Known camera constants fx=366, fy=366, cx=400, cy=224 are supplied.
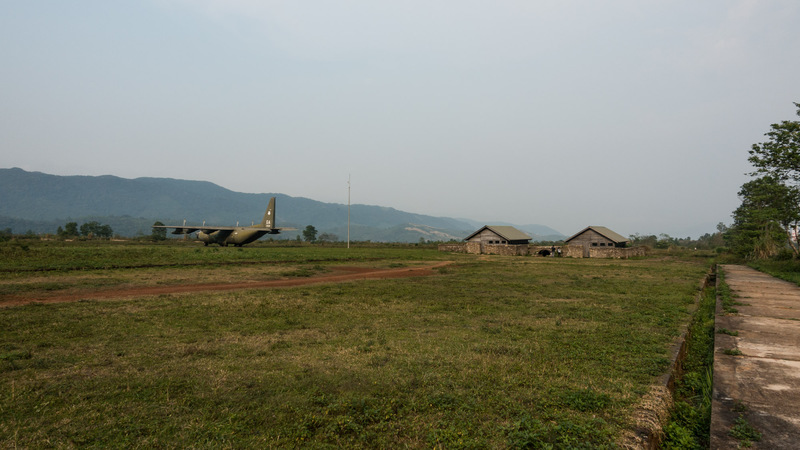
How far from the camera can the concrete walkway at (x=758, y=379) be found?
14.0 feet

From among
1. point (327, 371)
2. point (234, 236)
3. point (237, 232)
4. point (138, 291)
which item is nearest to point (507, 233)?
point (237, 232)

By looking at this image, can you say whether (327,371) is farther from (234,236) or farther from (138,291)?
(234,236)

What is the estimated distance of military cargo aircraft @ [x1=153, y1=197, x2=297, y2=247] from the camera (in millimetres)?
48312

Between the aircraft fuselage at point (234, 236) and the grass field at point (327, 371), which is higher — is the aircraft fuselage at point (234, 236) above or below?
above

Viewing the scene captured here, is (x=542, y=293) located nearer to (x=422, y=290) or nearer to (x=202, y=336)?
(x=422, y=290)

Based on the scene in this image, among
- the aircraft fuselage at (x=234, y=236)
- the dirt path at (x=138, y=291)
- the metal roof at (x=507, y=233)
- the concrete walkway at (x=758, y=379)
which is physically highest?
the metal roof at (x=507, y=233)

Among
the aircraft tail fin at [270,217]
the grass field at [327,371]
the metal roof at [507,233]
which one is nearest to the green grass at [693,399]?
the grass field at [327,371]

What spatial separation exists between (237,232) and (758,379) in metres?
50.6

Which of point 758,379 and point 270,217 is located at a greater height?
point 270,217

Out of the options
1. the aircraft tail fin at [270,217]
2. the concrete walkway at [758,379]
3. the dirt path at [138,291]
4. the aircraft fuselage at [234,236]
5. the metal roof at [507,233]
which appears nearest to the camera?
the concrete walkway at [758,379]

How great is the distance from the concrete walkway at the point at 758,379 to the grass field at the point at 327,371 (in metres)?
0.92

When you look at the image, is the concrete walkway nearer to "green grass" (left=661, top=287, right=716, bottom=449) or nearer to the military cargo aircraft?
"green grass" (left=661, top=287, right=716, bottom=449)

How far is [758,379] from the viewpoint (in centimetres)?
591

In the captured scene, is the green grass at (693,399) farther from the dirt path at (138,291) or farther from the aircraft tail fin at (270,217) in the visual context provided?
the aircraft tail fin at (270,217)
